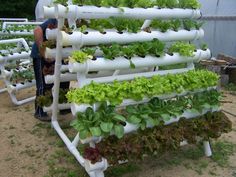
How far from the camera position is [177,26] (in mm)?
4008

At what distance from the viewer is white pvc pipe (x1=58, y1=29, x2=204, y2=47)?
10.7 ft

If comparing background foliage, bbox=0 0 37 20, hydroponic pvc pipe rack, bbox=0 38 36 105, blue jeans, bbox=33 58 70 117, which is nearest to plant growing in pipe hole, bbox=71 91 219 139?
blue jeans, bbox=33 58 70 117

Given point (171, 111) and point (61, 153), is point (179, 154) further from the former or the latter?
point (61, 153)

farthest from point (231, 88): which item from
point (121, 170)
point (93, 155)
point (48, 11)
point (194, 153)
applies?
point (93, 155)

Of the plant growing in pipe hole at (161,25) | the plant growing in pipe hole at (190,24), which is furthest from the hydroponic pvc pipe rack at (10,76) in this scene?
the plant growing in pipe hole at (190,24)

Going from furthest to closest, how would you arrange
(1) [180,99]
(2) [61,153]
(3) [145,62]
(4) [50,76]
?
(4) [50,76], (2) [61,153], (1) [180,99], (3) [145,62]

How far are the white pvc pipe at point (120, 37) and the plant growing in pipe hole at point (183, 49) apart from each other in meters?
0.09

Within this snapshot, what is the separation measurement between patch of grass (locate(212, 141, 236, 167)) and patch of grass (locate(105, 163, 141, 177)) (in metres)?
0.99

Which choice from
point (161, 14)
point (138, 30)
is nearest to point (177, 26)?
point (161, 14)

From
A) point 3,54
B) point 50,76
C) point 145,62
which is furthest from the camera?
point 3,54

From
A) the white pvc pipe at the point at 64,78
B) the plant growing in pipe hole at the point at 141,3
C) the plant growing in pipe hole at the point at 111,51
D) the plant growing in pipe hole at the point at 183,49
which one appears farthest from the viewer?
the white pvc pipe at the point at 64,78

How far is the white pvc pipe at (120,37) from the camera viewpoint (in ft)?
10.7

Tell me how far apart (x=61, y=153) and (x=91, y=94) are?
1.39 meters

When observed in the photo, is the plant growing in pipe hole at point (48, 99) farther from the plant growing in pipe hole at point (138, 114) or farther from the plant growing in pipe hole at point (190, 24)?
the plant growing in pipe hole at point (190, 24)
